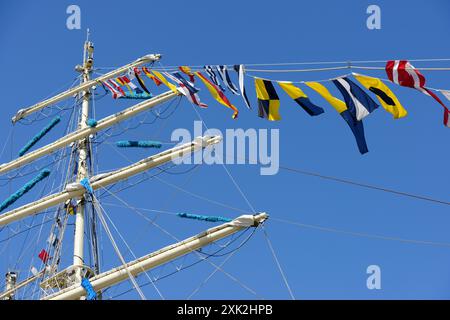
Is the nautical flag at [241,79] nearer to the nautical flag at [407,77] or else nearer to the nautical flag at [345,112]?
the nautical flag at [345,112]

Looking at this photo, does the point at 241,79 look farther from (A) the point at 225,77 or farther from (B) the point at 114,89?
(B) the point at 114,89

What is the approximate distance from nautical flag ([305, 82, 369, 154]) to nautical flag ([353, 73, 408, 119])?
59 centimetres

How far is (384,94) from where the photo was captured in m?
14.6

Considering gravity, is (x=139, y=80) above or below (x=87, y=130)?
above

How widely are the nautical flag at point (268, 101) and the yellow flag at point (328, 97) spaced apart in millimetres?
1183

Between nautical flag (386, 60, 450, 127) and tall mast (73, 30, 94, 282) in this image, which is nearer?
nautical flag (386, 60, 450, 127)

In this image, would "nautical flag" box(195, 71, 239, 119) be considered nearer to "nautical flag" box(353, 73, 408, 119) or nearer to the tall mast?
"nautical flag" box(353, 73, 408, 119)

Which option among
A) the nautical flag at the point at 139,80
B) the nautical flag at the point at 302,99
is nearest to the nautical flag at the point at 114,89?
the nautical flag at the point at 139,80

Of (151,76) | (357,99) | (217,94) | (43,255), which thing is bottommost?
(43,255)

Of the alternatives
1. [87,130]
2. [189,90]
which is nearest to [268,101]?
[189,90]

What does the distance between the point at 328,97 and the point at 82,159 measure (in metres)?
13.7

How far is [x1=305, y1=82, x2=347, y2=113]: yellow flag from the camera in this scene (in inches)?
584

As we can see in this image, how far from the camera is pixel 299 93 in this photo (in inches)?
608

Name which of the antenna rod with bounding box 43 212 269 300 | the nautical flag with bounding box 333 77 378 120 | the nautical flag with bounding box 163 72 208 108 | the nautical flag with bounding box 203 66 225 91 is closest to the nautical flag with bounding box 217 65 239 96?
the nautical flag with bounding box 203 66 225 91
